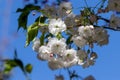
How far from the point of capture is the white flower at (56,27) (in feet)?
5.03

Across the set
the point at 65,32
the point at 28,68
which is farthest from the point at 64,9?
the point at 28,68

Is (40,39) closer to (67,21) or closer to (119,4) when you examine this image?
(67,21)

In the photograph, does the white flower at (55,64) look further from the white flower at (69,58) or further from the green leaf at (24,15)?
the green leaf at (24,15)

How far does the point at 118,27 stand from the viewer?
1.81 meters

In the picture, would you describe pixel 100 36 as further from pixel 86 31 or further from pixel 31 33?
pixel 31 33

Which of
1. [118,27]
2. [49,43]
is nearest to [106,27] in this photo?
[118,27]

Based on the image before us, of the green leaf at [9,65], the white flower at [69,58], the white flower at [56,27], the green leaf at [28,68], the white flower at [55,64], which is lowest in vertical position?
the green leaf at [9,65]

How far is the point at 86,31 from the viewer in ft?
5.14

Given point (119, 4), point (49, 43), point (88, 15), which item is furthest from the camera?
point (119, 4)

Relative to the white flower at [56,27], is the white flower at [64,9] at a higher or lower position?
higher

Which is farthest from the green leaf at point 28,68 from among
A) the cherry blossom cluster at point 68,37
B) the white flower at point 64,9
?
the white flower at point 64,9

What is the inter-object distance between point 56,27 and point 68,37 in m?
0.23

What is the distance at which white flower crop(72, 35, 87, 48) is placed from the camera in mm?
1606

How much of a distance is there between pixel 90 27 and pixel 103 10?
0.65ft
